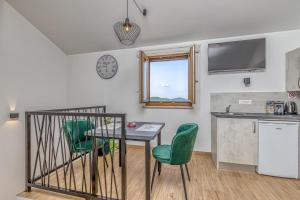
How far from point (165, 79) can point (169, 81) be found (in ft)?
0.36

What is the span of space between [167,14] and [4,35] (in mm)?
2718

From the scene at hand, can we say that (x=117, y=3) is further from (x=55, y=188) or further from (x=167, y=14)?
(x=55, y=188)

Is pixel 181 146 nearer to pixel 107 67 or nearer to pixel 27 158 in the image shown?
pixel 27 158

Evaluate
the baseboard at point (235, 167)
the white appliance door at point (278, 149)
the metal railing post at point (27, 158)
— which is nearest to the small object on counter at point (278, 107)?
the white appliance door at point (278, 149)

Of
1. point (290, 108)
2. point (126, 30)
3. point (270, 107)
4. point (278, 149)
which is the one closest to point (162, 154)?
point (126, 30)

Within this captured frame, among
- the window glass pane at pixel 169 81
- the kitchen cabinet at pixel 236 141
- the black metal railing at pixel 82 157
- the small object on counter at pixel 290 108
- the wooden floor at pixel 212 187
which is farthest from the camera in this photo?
the window glass pane at pixel 169 81

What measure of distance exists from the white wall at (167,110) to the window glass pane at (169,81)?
30cm

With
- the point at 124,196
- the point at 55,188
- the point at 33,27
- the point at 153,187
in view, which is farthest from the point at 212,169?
the point at 33,27

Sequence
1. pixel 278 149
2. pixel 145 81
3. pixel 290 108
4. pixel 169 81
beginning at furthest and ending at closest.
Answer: pixel 169 81 → pixel 145 81 → pixel 290 108 → pixel 278 149

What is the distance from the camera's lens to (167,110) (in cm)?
369

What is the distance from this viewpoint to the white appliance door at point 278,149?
2.47 metres

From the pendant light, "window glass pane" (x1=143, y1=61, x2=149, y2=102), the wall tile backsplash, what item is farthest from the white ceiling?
the wall tile backsplash

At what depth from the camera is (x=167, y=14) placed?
288 cm

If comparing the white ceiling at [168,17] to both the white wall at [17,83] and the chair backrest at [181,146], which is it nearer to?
the white wall at [17,83]
